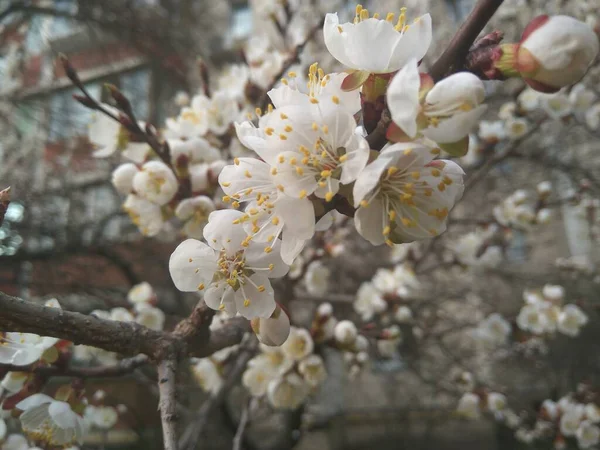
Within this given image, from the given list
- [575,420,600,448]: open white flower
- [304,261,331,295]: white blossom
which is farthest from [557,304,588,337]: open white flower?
[304,261,331,295]: white blossom

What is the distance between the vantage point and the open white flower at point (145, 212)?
50.9 inches

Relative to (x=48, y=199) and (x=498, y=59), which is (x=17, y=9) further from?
(x=498, y=59)

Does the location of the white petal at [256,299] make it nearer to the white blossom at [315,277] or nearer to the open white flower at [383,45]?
the open white flower at [383,45]

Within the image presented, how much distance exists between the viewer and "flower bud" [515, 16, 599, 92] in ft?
1.78

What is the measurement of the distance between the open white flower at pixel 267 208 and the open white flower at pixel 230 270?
5 cm

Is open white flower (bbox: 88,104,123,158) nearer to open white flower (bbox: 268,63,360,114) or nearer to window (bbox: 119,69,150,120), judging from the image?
open white flower (bbox: 268,63,360,114)

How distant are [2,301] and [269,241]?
437 mm

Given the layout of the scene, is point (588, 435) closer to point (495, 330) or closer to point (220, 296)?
point (495, 330)

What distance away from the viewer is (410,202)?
675 mm

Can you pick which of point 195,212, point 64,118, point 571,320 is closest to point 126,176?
point 195,212

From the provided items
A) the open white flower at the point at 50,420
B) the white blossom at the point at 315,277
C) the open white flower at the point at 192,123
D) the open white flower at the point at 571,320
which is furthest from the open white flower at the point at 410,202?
the open white flower at the point at 571,320

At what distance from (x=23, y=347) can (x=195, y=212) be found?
52cm

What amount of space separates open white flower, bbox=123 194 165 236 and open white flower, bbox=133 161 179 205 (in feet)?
0.16

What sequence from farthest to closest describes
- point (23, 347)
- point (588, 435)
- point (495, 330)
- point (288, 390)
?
point (495, 330), point (588, 435), point (288, 390), point (23, 347)
